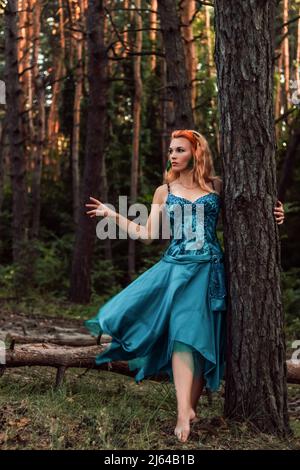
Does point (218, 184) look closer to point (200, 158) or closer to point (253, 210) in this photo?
point (200, 158)

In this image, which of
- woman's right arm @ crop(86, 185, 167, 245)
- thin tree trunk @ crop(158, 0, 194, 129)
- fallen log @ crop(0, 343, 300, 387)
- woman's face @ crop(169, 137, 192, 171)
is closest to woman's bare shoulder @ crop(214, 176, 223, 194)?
woman's face @ crop(169, 137, 192, 171)

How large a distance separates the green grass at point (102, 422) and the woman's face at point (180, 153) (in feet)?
5.00

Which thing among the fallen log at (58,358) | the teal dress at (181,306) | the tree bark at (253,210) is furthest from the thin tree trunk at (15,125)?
the tree bark at (253,210)

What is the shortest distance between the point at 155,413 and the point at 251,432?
0.60m

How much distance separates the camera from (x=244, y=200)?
14.4 ft

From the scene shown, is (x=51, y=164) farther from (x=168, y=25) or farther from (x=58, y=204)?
(x=168, y=25)

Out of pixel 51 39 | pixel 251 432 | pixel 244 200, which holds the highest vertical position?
pixel 51 39

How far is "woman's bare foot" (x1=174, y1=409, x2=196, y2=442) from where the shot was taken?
13.7 feet

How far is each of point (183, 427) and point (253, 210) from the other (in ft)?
4.33

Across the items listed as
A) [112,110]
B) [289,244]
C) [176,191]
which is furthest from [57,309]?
[112,110]

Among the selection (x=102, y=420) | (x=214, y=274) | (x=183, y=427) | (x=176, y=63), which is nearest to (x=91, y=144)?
(x=176, y=63)

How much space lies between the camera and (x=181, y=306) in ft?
14.8

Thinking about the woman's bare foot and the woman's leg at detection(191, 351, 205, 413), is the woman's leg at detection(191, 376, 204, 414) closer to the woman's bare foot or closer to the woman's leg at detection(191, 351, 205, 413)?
the woman's leg at detection(191, 351, 205, 413)

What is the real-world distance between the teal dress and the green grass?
291 mm
